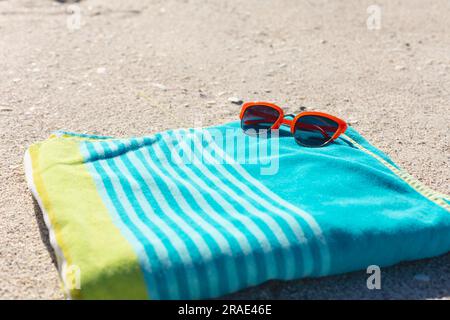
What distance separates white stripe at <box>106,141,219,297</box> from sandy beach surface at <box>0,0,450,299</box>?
0.59 ft

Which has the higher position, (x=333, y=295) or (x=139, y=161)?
(x=139, y=161)

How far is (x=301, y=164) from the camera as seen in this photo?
245 centimetres

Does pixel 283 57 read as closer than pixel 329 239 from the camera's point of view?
No

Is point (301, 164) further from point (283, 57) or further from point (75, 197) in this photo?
point (283, 57)

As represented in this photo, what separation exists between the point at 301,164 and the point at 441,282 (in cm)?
63

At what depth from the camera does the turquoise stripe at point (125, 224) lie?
1.87 meters

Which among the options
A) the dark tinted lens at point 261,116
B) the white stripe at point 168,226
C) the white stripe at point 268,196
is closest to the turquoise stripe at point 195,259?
the white stripe at point 168,226

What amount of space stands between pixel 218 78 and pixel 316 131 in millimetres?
1365

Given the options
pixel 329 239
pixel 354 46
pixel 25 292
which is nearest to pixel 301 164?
pixel 329 239

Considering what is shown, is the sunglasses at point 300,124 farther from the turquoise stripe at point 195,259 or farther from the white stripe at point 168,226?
the turquoise stripe at point 195,259

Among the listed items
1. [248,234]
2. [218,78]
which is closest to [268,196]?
[248,234]

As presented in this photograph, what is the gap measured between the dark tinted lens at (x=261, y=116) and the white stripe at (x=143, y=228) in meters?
0.63

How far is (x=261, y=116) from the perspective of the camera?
2771 millimetres

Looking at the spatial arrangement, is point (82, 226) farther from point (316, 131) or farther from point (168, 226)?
point (316, 131)
